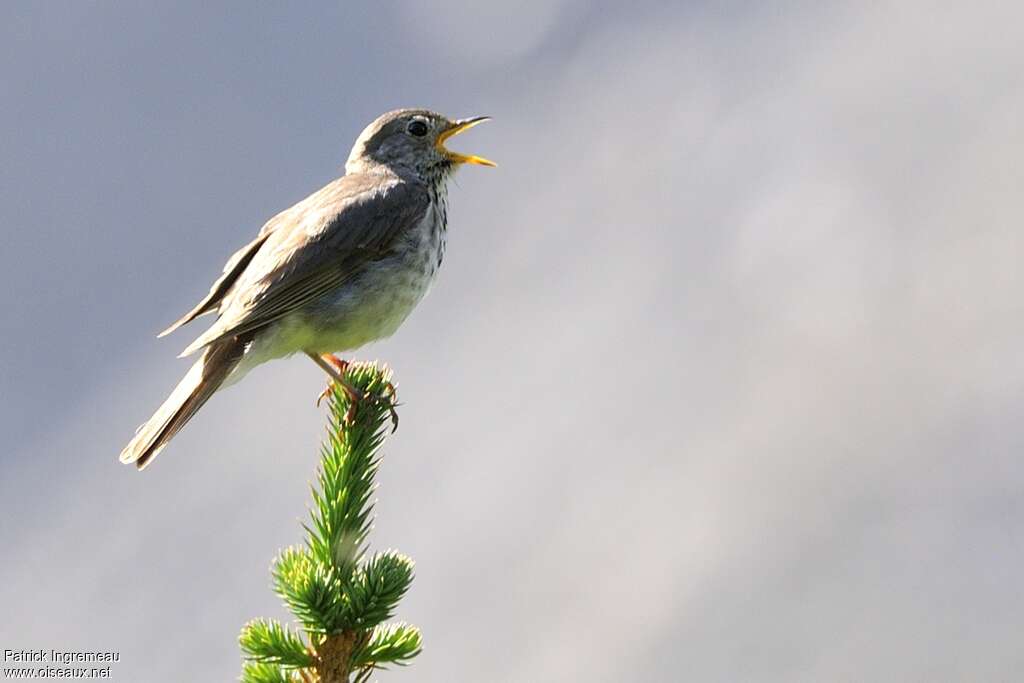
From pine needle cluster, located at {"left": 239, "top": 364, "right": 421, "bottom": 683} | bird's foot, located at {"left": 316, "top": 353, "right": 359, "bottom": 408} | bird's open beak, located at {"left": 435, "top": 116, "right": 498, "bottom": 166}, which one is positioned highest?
bird's open beak, located at {"left": 435, "top": 116, "right": 498, "bottom": 166}

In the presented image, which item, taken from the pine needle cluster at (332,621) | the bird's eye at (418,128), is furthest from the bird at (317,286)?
the pine needle cluster at (332,621)

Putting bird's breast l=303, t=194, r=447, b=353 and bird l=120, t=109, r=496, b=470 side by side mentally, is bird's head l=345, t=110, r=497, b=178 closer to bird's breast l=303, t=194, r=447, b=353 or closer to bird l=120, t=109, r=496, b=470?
bird l=120, t=109, r=496, b=470

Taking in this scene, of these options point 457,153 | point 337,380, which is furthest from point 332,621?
point 457,153

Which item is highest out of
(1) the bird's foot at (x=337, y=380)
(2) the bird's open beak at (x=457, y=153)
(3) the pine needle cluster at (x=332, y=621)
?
(2) the bird's open beak at (x=457, y=153)

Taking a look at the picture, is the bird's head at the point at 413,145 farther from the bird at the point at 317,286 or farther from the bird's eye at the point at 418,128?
the bird at the point at 317,286

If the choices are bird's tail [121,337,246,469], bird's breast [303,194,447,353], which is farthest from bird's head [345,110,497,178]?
bird's tail [121,337,246,469]

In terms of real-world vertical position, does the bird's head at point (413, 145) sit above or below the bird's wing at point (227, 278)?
above

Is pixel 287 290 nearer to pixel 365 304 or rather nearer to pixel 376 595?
pixel 365 304

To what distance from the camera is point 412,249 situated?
24.7 feet

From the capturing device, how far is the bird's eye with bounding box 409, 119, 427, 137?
8.77 metres

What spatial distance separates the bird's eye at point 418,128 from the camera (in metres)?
8.77

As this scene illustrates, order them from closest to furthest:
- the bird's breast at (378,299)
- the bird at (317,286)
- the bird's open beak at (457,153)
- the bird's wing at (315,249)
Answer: the bird at (317,286)
the bird's wing at (315,249)
the bird's breast at (378,299)
the bird's open beak at (457,153)

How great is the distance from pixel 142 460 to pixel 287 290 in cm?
142

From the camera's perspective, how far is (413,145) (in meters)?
8.73
